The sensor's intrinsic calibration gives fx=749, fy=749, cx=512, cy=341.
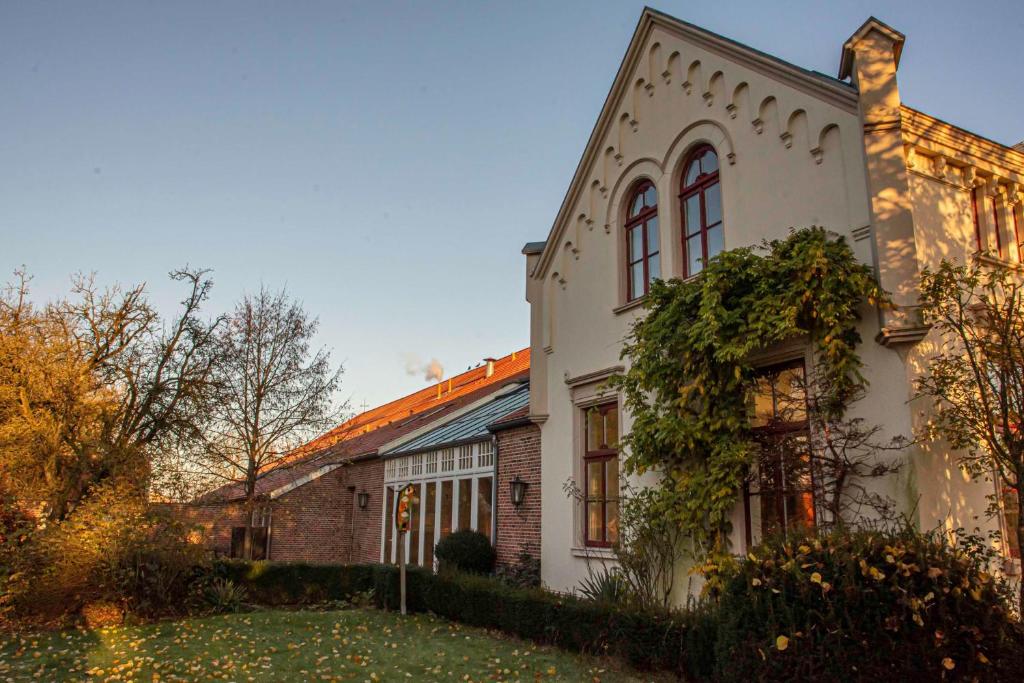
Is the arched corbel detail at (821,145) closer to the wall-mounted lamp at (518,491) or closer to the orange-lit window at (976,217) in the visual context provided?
the orange-lit window at (976,217)

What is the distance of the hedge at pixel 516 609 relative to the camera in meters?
7.69

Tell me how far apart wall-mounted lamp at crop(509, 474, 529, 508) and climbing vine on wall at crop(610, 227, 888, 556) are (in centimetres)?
417

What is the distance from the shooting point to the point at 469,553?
47.6 ft

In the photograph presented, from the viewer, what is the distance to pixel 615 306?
12031 mm

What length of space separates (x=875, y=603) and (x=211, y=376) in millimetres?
17188

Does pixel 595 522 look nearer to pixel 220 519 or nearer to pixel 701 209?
pixel 701 209

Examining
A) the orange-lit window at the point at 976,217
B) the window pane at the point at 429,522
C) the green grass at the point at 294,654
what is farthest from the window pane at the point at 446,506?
the orange-lit window at the point at 976,217

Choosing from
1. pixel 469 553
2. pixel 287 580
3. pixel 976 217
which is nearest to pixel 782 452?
pixel 976 217

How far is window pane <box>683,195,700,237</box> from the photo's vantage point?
35.4 feet

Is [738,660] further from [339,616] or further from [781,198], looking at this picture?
[339,616]

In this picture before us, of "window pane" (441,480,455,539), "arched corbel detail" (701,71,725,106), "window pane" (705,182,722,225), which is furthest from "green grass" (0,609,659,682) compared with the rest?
"arched corbel detail" (701,71,725,106)

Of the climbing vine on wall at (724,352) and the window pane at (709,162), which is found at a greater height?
the window pane at (709,162)

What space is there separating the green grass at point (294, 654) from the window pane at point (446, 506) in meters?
5.25

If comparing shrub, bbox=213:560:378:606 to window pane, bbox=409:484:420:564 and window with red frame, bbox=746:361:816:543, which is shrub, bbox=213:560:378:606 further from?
window with red frame, bbox=746:361:816:543
